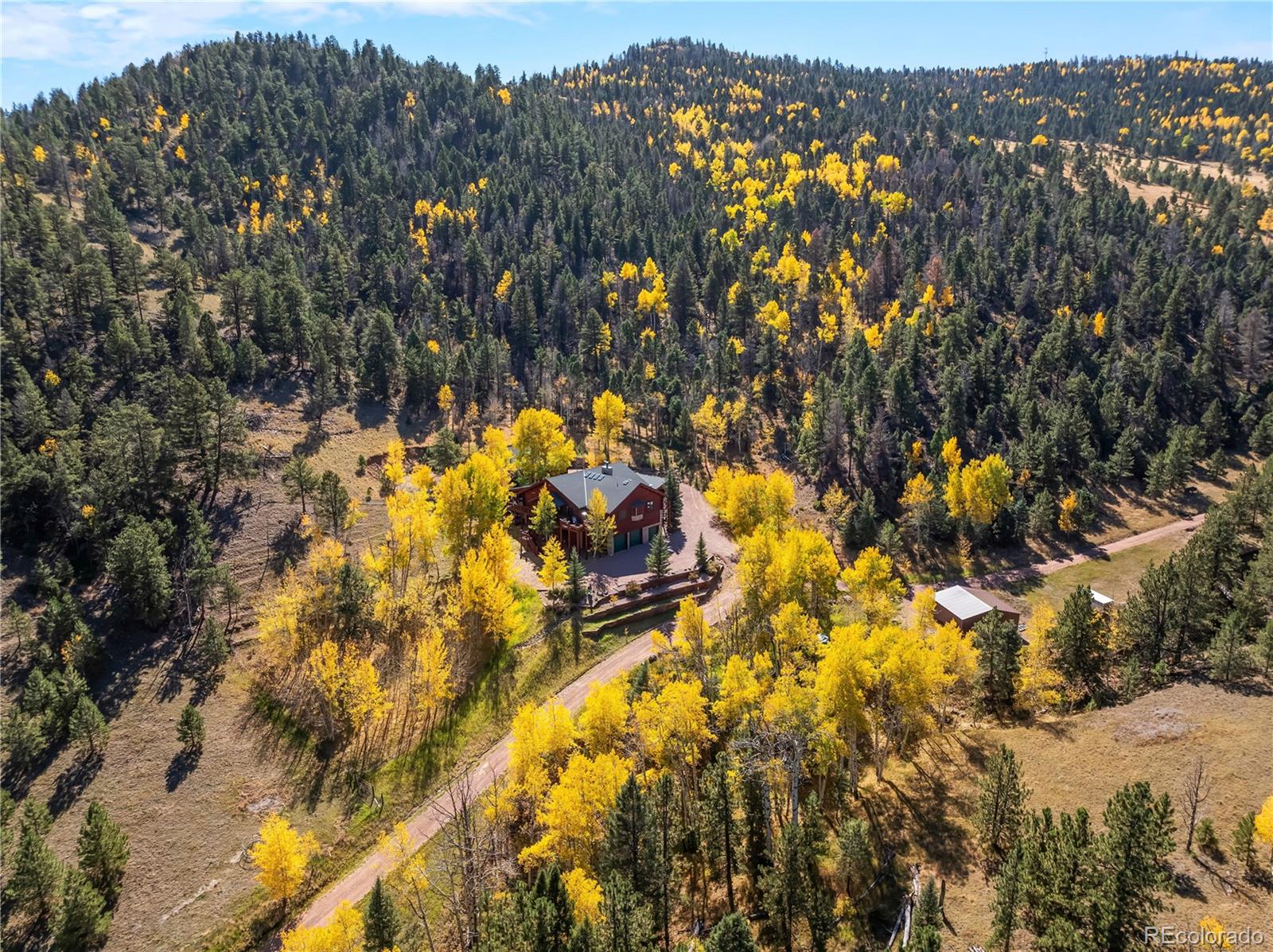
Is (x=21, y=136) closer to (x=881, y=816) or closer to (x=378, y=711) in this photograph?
(x=378, y=711)

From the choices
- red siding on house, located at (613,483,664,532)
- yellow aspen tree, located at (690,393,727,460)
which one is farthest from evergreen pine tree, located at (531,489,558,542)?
yellow aspen tree, located at (690,393,727,460)

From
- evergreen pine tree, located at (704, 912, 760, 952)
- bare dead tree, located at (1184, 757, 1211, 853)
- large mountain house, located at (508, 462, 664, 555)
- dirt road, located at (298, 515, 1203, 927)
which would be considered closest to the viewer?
evergreen pine tree, located at (704, 912, 760, 952)

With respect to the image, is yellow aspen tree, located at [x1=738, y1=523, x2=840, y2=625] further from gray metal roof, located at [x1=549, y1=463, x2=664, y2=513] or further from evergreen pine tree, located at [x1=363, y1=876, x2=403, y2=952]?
evergreen pine tree, located at [x1=363, y1=876, x2=403, y2=952]

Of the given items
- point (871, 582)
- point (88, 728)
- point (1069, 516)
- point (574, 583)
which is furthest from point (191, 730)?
point (1069, 516)

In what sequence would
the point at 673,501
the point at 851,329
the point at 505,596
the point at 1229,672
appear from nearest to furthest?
1. the point at 1229,672
2. the point at 505,596
3. the point at 673,501
4. the point at 851,329

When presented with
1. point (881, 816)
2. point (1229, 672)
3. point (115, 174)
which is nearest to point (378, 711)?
point (881, 816)

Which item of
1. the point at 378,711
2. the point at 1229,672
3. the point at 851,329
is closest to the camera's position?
the point at 1229,672

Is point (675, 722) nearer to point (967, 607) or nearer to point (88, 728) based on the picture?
point (967, 607)
